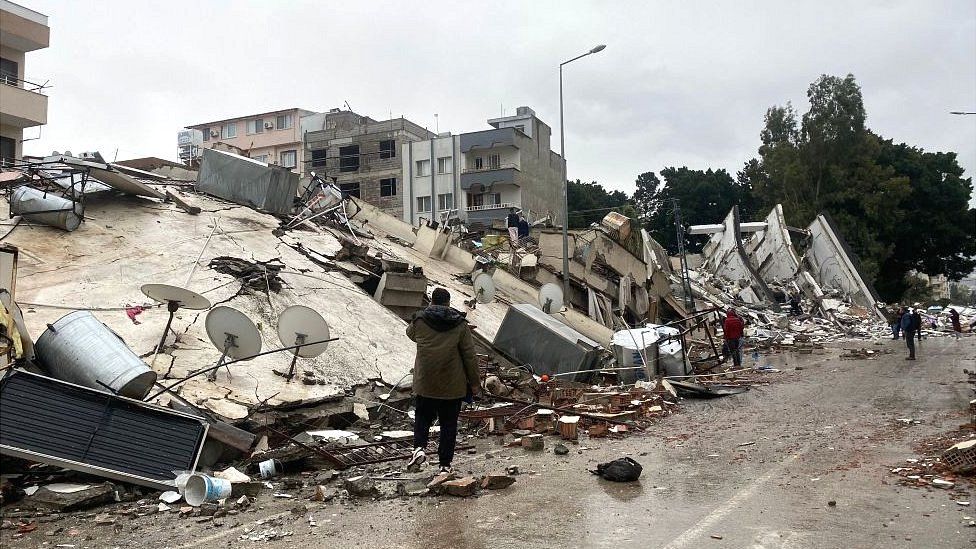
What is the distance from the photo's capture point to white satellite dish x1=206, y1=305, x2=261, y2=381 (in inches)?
325

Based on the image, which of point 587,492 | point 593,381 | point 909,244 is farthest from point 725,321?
point 909,244

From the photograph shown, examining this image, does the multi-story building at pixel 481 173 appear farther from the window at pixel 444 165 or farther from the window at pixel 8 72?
the window at pixel 8 72

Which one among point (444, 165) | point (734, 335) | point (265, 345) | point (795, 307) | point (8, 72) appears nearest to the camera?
point (265, 345)

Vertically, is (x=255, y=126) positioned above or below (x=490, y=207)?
above

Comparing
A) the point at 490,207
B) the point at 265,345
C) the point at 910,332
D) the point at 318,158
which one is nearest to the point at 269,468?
the point at 265,345

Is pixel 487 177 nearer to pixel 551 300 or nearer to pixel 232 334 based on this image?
pixel 551 300

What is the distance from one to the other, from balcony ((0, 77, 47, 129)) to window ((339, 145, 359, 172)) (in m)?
26.7

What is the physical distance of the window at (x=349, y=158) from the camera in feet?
171

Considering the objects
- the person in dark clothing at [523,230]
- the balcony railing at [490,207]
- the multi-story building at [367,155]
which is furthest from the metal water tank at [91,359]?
the multi-story building at [367,155]

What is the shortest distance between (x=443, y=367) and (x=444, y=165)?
148 ft

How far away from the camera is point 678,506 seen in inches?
202

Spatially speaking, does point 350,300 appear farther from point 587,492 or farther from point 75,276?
point 587,492

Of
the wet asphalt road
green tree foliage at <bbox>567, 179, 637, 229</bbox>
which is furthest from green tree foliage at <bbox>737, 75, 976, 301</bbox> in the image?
the wet asphalt road

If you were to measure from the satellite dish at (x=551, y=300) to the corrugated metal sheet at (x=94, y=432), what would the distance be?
1107 cm
